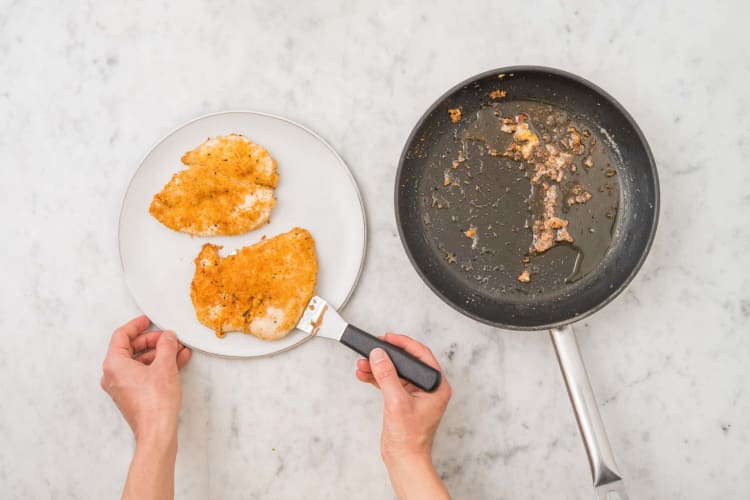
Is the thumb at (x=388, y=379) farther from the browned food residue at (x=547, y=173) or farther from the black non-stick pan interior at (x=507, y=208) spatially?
the browned food residue at (x=547, y=173)

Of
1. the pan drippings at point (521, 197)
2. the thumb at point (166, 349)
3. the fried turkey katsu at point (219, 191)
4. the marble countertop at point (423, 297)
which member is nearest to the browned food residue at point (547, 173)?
the pan drippings at point (521, 197)

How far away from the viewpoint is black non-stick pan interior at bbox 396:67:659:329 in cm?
131

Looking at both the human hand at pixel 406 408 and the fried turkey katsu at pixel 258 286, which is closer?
the human hand at pixel 406 408

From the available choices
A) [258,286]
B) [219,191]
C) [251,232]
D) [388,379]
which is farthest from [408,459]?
[219,191]

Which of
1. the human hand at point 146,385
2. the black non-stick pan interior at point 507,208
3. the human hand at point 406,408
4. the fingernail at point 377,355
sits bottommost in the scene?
the human hand at point 146,385

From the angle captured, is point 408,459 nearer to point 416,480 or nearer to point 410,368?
point 416,480

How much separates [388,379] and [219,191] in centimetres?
57

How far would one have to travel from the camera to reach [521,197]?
132 centimetres

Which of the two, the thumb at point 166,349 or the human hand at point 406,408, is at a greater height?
the human hand at point 406,408

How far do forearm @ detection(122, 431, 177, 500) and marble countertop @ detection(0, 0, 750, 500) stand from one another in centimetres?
9

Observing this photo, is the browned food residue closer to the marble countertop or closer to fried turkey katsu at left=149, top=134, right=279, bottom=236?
the marble countertop

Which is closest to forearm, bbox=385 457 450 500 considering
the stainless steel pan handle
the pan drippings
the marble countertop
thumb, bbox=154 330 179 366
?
the marble countertop

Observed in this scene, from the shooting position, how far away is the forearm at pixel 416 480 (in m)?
A: 1.21

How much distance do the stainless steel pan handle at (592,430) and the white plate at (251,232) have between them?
503 mm
